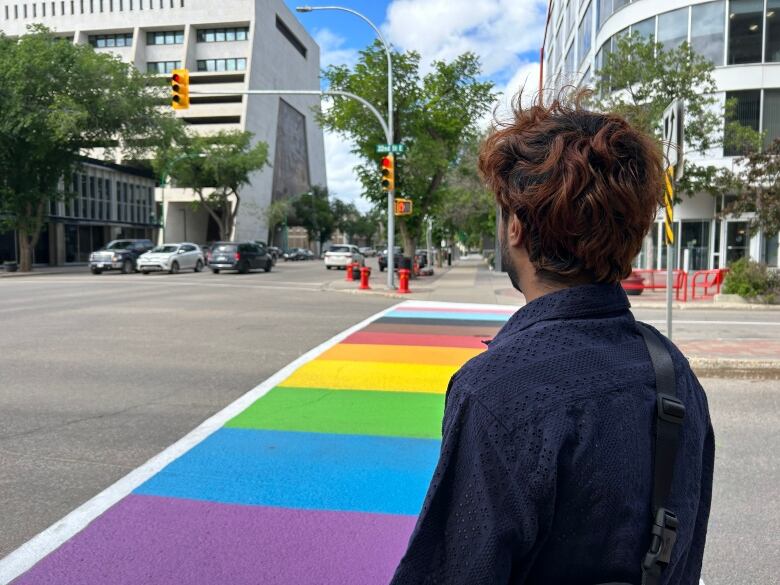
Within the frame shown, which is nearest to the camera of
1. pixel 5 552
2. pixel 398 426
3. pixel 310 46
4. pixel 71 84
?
pixel 5 552

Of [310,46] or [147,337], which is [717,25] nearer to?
[147,337]

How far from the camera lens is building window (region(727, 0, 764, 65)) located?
89.5 feet

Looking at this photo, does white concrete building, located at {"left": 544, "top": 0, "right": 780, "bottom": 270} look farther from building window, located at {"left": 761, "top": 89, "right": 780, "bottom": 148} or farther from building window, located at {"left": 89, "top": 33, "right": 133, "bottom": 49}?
building window, located at {"left": 89, "top": 33, "right": 133, "bottom": 49}

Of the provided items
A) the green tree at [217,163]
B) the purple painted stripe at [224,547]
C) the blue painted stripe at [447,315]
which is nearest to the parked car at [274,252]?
the green tree at [217,163]

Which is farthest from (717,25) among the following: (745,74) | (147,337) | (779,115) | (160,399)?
(160,399)

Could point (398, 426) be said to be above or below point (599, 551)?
below

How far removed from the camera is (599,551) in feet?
3.67

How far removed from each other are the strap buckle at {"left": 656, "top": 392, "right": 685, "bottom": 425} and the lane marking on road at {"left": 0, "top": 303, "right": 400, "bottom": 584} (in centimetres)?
310

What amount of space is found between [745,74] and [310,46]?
3795 inches

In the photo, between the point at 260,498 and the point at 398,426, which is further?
the point at 398,426

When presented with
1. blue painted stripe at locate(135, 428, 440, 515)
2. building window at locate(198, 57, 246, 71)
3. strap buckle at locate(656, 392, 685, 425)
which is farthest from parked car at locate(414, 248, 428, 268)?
building window at locate(198, 57, 246, 71)

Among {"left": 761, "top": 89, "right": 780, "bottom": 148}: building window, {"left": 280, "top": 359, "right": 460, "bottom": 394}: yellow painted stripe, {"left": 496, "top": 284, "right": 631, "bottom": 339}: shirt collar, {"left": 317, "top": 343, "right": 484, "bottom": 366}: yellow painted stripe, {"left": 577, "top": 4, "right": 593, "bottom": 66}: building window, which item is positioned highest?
{"left": 577, "top": 4, "right": 593, "bottom": 66}: building window

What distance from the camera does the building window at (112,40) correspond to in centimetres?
8350

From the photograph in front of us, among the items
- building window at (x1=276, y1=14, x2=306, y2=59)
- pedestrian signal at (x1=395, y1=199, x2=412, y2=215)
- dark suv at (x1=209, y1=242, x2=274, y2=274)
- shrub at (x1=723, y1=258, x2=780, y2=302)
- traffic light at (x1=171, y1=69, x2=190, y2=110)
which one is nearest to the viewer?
shrub at (x1=723, y1=258, x2=780, y2=302)
